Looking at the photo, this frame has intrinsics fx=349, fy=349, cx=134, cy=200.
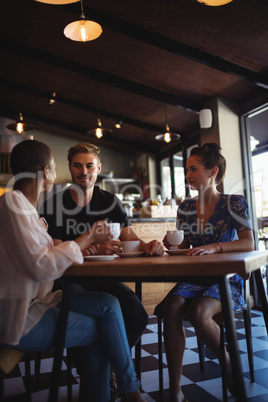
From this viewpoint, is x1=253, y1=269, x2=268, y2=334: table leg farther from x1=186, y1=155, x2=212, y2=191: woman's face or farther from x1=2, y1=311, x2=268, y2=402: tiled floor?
x1=186, y1=155, x2=212, y2=191: woman's face

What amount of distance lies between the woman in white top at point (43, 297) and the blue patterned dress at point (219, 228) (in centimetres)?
54

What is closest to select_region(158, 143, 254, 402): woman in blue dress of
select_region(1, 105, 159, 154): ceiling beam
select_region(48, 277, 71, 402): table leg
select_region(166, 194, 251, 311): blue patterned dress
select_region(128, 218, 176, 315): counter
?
select_region(166, 194, 251, 311): blue patterned dress

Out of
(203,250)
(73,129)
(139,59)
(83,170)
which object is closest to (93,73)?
(139,59)

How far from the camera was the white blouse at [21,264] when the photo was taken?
1.19 m

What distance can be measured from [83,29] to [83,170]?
1679 millimetres

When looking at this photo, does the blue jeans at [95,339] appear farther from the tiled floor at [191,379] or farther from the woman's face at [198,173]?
the woman's face at [198,173]

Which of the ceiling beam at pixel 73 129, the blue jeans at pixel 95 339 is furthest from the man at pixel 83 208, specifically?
the ceiling beam at pixel 73 129

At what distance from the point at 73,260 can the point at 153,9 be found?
313cm

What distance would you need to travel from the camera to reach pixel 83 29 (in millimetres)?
3100

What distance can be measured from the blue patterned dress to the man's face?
62 cm

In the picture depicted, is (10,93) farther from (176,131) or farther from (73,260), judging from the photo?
(73,260)

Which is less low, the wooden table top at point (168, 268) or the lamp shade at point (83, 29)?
the lamp shade at point (83, 29)

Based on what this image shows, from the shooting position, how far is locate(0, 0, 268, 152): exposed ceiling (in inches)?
138

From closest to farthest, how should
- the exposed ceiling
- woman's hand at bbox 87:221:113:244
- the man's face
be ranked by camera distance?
woman's hand at bbox 87:221:113:244 → the man's face → the exposed ceiling
